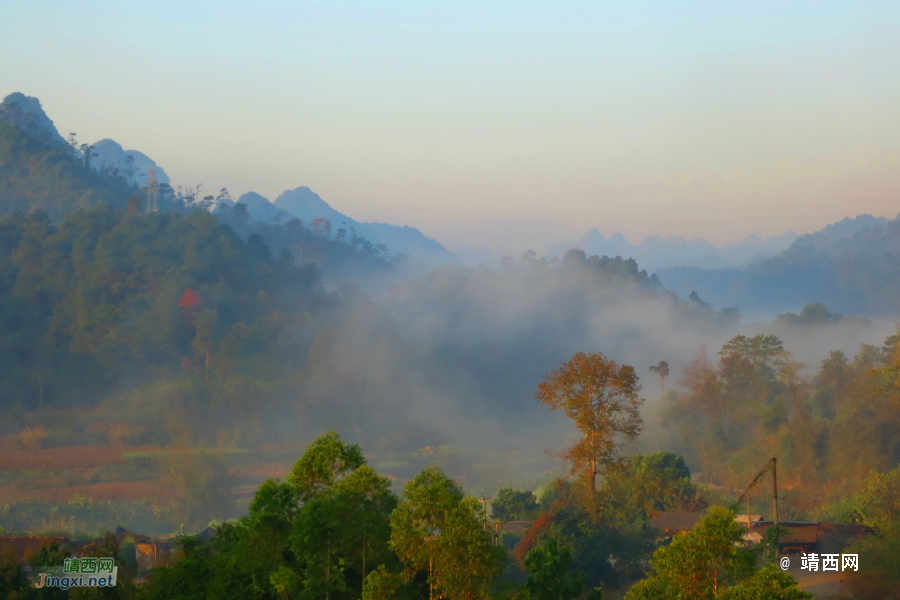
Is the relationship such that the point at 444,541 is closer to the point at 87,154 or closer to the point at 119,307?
the point at 119,307

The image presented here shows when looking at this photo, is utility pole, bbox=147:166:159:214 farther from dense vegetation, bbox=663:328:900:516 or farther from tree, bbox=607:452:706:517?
tree, bbox=607:452:706:517

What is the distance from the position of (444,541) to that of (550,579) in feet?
6.10

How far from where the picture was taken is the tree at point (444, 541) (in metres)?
9.07

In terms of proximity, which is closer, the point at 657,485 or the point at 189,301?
the point at 657,485

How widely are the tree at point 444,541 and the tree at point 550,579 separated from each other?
0.79m

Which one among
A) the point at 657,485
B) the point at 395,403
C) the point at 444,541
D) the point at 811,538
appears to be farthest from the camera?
the point at 395,403

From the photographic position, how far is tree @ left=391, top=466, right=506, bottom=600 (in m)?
9.07

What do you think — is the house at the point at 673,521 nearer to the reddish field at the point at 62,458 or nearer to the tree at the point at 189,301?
the reddish field at the point at 62,458

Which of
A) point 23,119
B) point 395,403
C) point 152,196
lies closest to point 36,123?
point 23,119

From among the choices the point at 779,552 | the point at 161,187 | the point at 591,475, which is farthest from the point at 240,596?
the point at 161,187

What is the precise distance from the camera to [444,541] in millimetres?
9078

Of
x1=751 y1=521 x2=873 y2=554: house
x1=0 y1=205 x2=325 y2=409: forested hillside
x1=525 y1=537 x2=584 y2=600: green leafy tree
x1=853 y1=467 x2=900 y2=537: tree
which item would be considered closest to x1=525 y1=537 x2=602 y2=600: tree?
x1=525 y1=537 x2=584 y2=600: green leafy tree

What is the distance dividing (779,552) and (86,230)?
51938mm

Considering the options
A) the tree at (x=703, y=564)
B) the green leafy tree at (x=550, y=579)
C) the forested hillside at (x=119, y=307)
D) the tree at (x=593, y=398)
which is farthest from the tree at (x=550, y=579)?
the forested hillside at (x=119, y=307)
